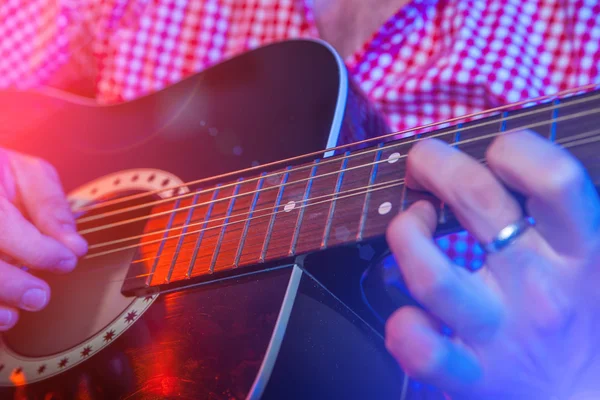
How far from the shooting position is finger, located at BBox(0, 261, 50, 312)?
644mm

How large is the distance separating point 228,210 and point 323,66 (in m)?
0.28

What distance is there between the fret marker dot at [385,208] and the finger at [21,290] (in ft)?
1.62

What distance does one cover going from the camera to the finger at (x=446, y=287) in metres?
0.41

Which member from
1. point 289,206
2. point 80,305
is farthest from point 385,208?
point 80,305

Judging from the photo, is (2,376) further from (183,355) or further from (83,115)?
(83,115)

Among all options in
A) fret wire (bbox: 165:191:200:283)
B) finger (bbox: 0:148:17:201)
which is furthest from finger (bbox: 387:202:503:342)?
finger (bbox: 0:148:17:201)

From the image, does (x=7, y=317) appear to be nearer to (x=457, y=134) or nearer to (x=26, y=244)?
(x=26, y=244)

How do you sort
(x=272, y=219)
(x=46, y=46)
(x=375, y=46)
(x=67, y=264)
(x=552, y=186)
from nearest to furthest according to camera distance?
(x=552, y=186) → (x=272, y=219) → (x=67, y=264) → (x=375, y=46) → (x=46, y=46)

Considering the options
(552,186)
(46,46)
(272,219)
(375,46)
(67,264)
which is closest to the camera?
(552,186)

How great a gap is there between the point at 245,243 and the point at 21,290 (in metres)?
0.33

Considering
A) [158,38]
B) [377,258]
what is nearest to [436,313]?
[377,258]

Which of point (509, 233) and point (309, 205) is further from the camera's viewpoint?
point (309, 205)

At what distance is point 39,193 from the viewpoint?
0.76 meters

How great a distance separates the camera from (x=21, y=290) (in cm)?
66
